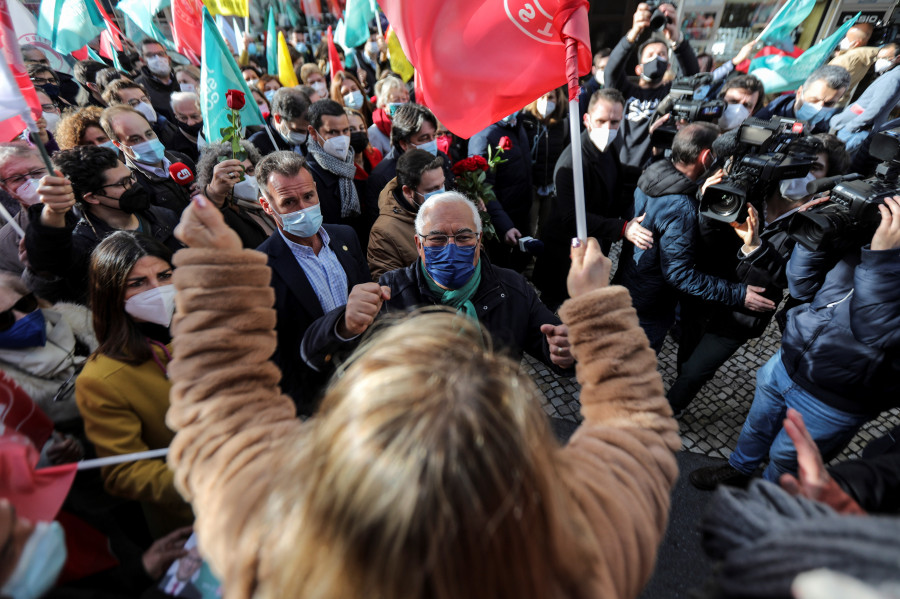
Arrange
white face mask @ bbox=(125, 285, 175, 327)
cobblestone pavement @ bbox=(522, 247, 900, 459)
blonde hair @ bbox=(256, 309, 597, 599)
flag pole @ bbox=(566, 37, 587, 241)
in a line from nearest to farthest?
1. blonde hair @ bbox=(256, 309, 597, 599)
2. flag pole @ bbox=(566, 37, 587, 241)
3. white face mask @ bbox=(125, 285, 175, 327)
4. cobblestone pavement @ bbox=(522, 247, 900, 459)

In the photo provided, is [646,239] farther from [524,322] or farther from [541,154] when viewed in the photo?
[541,154]

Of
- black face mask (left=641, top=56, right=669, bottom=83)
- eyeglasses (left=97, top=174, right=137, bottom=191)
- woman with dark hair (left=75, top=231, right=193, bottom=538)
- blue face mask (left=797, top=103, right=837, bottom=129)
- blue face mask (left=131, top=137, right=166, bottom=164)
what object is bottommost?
woman with dark hair (left=75, top=231, right=193, bottom=538)

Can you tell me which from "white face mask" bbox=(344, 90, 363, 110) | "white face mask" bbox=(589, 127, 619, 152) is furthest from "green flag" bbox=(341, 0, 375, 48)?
"white face mask" bbox=(589, 127, 619, 152)

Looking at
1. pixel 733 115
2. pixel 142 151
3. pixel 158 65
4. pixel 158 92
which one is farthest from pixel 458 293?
pixel 158 65

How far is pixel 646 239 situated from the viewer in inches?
120

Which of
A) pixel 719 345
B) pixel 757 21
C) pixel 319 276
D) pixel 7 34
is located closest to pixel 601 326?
pixel 319 276

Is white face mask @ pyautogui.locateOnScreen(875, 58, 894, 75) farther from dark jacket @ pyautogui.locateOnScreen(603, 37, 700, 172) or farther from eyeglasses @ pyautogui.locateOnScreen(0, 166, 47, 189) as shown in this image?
eyeglasses @ pyautogui.locateOnScreen(0, 166, 47, 189)

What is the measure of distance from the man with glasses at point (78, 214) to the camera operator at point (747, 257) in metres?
3.66

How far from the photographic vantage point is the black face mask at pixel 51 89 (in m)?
5.51

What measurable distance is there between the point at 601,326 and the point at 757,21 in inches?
570

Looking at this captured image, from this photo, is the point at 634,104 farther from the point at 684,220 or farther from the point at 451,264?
the point at 451,264

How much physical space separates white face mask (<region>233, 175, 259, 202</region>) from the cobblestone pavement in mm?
2719

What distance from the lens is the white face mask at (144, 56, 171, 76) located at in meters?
6.57

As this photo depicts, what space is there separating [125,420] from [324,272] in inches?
47.6
